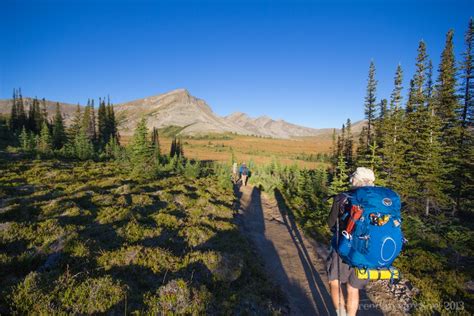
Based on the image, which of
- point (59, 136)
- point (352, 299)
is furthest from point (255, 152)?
point (352, 299)

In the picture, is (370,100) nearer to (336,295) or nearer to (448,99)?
(448,99)

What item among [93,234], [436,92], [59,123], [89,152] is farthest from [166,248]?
[59,123]

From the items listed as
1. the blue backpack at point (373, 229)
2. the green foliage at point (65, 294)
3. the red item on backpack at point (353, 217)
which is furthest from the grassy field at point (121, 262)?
the red item on backpack at point (353, 217)

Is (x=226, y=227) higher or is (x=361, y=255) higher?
(x=361, y=255)

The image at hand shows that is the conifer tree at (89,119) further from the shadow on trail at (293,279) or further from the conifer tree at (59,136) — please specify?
the shadow on trail at (293,279)

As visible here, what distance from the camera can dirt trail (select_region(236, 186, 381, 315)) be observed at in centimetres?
620

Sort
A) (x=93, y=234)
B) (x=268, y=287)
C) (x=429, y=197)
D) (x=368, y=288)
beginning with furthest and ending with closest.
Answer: (x=429, y=197), (x=93, y=234), (x=368, y=288), (x=268, y=287)

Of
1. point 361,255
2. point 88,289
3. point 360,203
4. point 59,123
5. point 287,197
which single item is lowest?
point 287,197

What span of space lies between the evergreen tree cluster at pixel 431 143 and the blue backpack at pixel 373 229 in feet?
38.3

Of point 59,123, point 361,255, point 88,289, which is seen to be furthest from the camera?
point 59,123

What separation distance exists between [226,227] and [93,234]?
5059 mm

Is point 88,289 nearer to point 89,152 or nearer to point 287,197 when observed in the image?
point 287,197

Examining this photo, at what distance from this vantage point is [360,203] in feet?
11.3

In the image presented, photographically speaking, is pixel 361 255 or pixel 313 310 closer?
pixel 361 255
